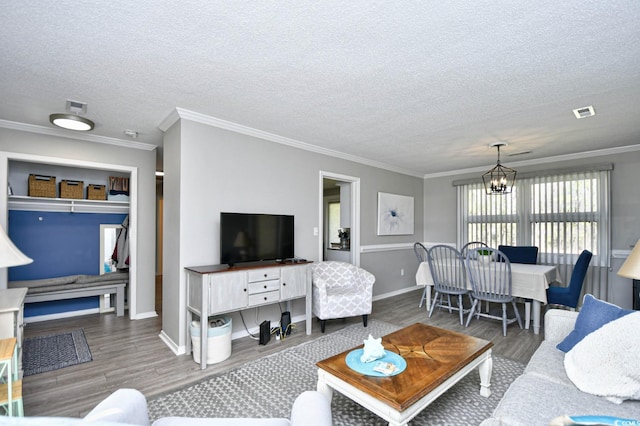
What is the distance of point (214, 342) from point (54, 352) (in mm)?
1697

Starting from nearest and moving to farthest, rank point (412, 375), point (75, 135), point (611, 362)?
1. point (611, 362)
2. point (412, 375)
3. point (75, 135)

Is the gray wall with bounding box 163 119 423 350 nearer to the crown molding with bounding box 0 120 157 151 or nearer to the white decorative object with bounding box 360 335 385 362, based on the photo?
the crown molding with bounding box 0 120 157 151

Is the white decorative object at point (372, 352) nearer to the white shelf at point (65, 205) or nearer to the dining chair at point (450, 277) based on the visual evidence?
the dining chair at point (450, 277)

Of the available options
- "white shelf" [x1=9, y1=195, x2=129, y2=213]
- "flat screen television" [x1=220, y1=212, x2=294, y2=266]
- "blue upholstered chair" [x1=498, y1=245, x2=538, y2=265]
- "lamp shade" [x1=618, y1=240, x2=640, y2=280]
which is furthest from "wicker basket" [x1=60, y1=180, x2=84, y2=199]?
"blue upholstered chair" [x1=498, y1=245, x2=538, y2=265]

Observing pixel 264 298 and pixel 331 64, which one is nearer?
pixel 331 64

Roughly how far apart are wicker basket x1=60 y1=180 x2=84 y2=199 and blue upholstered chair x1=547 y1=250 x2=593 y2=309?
620 centimetres

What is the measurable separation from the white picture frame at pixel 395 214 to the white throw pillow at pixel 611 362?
3.87 meters

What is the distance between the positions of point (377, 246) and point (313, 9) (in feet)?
14.2

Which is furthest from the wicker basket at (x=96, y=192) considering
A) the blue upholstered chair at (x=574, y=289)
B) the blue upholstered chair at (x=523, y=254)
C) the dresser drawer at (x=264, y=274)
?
the blue upholstered chair at (x=523, y=254)

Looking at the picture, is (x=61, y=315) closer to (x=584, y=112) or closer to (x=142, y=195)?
(x=142, y=195)

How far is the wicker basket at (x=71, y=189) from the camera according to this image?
4.23 meters

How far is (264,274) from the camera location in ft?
10.8

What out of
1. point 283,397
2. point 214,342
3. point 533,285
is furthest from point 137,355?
point 533,285

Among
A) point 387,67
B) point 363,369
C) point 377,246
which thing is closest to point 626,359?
point 363,369
